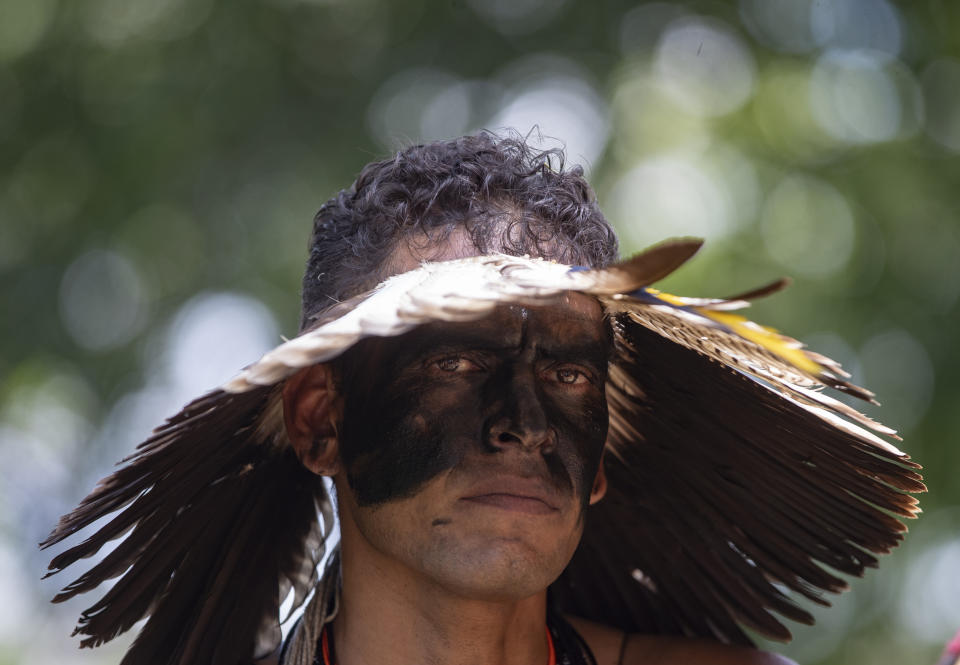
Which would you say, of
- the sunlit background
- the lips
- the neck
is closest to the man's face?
the lips

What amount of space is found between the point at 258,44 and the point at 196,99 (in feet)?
1.47

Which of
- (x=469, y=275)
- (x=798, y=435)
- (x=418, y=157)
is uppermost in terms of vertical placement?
(x=418, y=157)

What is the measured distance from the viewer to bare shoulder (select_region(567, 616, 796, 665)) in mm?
2910

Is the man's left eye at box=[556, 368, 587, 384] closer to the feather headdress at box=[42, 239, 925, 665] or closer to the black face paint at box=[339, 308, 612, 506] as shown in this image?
the black face paint at box=[339, 308, 612, 506]

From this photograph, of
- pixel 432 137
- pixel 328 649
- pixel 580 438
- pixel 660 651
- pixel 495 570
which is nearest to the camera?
pixel 495 570

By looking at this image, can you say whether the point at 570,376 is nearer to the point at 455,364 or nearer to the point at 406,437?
the point at 455,364

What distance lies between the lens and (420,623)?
8.55 ft

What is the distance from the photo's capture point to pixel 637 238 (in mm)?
6223

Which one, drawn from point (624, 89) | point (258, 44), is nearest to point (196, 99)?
point (258, 44)

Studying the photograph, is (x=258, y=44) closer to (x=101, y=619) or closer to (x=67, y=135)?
(x=67, y=135)

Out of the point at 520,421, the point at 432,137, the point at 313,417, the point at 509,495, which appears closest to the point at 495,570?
the point at 509,495

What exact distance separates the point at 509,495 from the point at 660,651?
82 centimetres

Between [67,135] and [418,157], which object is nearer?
[418,157]

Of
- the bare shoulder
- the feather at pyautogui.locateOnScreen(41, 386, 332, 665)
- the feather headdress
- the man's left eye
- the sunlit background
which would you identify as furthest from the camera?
the sunlit background
